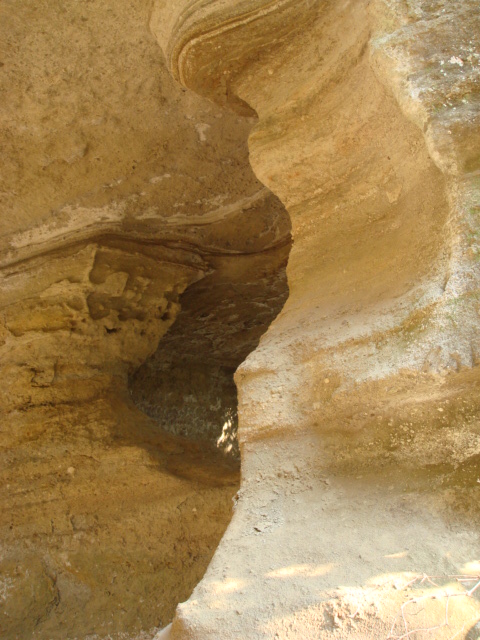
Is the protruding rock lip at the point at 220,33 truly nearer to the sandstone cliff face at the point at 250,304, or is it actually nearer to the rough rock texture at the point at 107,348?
the sandstone cliff face at the point at 250,304

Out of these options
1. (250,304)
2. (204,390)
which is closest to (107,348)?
(250,304)

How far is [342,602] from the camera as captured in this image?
113 cm

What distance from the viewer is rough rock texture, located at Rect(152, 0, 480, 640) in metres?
1.22

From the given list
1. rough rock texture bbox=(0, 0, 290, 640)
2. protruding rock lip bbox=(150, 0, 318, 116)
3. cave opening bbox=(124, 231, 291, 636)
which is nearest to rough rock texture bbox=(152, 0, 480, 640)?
protruding rock lip bbox=(150, 0, 318, 116)

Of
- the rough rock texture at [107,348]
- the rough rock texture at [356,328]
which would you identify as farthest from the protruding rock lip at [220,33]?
the rough rock texture at [107,348]

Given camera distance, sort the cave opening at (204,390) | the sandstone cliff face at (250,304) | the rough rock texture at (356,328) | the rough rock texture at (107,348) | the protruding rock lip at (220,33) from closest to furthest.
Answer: the rough rock texture at (356,328) < the sandstone cliff face at (250,304) < the protruding rock lip at (220,33) < the rough rock texture at (107,348) < the cave opening at (204,390)

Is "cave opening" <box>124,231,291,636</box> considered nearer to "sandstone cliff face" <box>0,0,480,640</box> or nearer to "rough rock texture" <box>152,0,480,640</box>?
"sandstone cliff face" <box>0,0,480,640</box>

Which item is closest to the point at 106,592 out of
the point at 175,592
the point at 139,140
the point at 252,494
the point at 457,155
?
the point at 175,592

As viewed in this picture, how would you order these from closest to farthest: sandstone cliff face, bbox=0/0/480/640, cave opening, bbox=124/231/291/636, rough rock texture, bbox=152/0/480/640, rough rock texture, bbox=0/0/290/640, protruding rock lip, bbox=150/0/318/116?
1. rough rock texture, bbox=152/0/480/640
2. sandstone cliff face, bbox=0/0/480/640
3. protruding rock lip, bbox=150/0/318/116
4. rough rock texture, bbox=0/0/290/640
5. cave opening, bbox=124/231/291/636

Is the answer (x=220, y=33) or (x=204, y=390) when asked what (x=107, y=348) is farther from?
(x=220, y=33)

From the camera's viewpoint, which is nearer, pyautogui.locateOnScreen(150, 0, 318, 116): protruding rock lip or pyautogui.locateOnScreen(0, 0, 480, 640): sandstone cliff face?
pyautogui.locateOnScreen(0, 0, 480, 640): sandstone cliff face

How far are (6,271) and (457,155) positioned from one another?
7.78 ft

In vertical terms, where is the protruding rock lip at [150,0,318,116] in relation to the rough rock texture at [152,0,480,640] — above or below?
above

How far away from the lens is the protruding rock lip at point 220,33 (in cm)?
176
